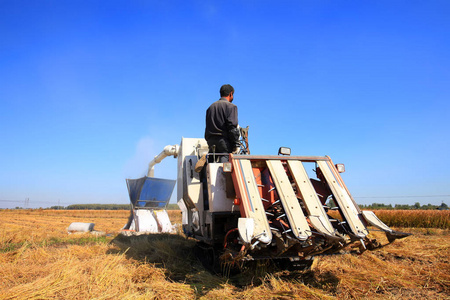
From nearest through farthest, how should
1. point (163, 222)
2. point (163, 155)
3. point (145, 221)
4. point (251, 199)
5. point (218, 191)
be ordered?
point (251, 199) → point (218, 191) → point (163, 155) → point (145, 221) → point (163, 222)

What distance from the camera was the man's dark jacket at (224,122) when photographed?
Result: 15.1 ft

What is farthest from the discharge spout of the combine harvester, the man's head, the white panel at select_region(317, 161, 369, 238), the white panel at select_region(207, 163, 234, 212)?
the white panel at select_region(317, 161, 369, 238)

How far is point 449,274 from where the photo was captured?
13.1 ft

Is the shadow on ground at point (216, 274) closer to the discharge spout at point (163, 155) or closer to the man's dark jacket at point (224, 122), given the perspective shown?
the man's dark jacket at point (224, 122)

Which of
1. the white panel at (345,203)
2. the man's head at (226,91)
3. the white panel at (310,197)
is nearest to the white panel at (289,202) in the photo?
the white panel at (310,197)

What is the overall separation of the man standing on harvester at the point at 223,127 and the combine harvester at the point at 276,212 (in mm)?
329

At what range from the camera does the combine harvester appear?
3102mm

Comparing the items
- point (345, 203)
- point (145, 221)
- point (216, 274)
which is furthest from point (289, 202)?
point (145, 221)

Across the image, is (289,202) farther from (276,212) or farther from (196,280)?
(196,280)

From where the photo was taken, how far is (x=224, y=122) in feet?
15.4

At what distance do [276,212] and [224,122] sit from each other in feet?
5.45

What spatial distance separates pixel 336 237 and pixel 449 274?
234cm

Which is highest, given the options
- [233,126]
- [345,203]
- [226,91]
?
[226,91]

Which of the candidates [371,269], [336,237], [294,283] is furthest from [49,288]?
[371,269]
